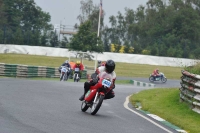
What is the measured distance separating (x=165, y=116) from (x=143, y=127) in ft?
7.29

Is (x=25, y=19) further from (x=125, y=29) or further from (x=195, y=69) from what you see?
(x=195, y=69)

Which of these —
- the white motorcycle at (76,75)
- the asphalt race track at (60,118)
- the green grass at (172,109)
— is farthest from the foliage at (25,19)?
the asphalt race track at (60,118)

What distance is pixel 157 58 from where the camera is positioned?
5928 centimetres

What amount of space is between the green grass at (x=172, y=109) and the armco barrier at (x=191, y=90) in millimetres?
166

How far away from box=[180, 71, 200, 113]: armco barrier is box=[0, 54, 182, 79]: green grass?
117ft

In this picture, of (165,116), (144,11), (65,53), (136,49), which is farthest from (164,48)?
(165,116)

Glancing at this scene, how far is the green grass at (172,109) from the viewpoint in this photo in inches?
497

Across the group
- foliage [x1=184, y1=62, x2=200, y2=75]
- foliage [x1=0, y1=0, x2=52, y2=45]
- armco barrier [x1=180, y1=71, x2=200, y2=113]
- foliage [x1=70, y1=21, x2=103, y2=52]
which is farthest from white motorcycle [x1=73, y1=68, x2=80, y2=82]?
foliage [x1=0, y1=0, x2=52, y2=45]

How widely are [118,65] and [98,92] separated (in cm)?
4582

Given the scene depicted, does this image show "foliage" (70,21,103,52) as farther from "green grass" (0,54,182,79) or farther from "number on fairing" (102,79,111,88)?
"number on fairing" (102,79,111,88)

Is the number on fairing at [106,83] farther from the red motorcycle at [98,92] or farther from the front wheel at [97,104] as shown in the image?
the front wheel at [97,104]

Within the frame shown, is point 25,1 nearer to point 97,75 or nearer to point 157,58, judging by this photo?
point 157,58

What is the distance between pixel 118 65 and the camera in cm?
5900

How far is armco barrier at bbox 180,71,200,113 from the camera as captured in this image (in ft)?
46.4
